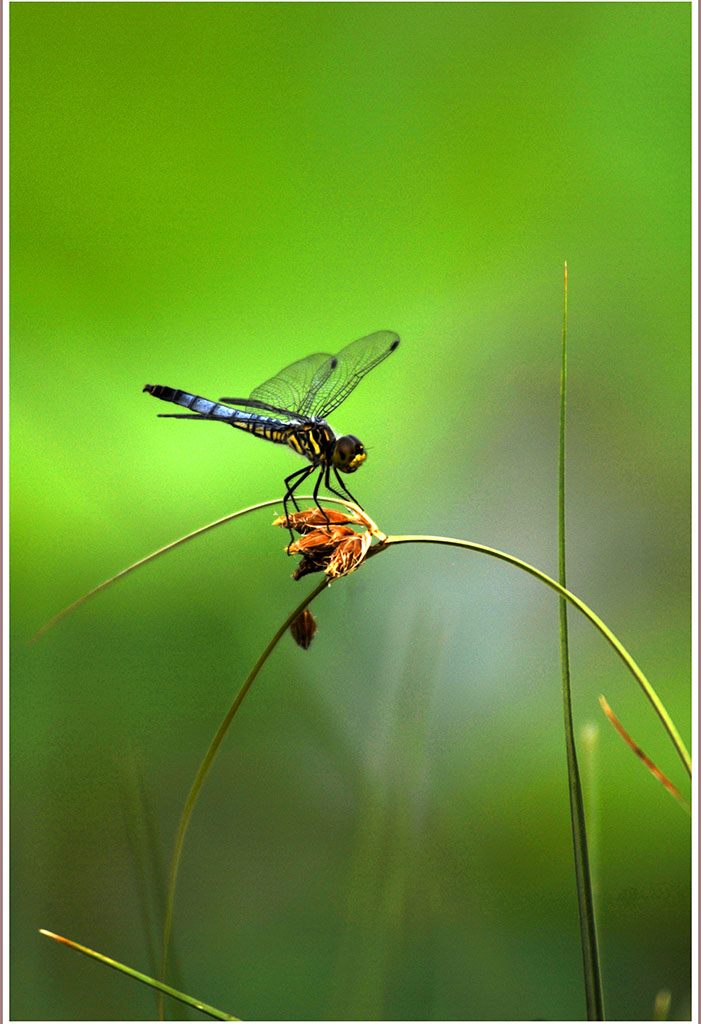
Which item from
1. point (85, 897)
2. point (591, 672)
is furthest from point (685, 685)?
point (85, 897)

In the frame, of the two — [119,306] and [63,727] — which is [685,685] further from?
[119,306]

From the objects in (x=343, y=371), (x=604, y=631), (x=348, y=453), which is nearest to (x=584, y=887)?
(x=604, y=631)

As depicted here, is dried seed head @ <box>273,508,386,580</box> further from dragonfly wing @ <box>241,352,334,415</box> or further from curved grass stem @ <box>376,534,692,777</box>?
dragonfly wing @ <box>241,352,334,415</box>

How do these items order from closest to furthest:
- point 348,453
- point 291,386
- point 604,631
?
point 604,631 < point 348,453 < point 291,386

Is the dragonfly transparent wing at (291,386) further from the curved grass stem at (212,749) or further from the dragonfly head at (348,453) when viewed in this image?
the curved grass stem at (212,749)

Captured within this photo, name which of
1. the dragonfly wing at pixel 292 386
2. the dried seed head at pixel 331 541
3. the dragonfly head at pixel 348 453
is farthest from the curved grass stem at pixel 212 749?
the dragonfly wing at pixel 292 386

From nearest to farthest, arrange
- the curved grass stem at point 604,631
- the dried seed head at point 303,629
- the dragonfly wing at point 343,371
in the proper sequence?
1. the curved grass stem at point 604,631
2. the dried seed head at point 303,629
3. the dragonfly wing at point 343,371

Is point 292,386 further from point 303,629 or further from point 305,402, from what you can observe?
point 303,629

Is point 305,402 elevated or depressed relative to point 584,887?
elevated
